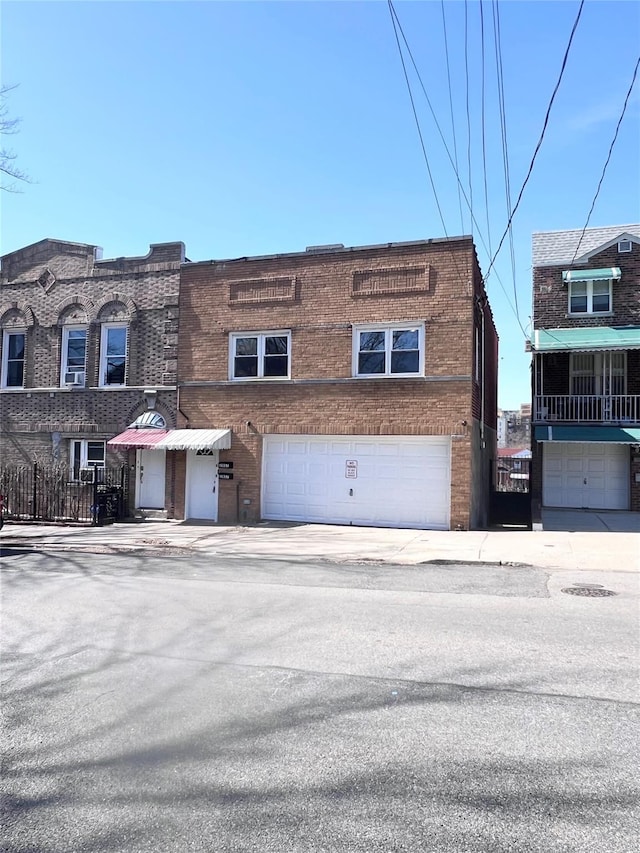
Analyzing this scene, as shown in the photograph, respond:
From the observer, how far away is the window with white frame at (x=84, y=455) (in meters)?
18.7

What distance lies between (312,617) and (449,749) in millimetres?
3288

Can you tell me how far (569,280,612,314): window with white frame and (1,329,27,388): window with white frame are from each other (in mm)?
17848

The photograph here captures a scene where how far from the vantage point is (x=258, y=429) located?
16.9m

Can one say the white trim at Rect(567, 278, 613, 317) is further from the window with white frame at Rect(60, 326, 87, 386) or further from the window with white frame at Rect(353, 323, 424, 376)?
the window with white frame at Rect(60, 326, 87, 386)

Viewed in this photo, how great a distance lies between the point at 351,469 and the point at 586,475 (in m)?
9.10

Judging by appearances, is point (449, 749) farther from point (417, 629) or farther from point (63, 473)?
point (63, 473)

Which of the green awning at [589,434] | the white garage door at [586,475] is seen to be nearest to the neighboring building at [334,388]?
the green awning at [589,434]

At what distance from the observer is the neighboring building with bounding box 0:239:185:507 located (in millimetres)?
18125

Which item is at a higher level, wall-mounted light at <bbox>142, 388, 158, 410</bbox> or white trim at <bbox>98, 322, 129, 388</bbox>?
white trim at <bbox>98, 322, 129, 388</bbox>

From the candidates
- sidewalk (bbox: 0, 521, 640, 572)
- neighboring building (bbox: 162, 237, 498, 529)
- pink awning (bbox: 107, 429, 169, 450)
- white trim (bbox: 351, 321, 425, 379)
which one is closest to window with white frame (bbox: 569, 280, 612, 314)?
neighboring building (bbox: 162, 237, 498, 529)

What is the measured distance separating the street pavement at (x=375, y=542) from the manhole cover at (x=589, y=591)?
1618 millimetres

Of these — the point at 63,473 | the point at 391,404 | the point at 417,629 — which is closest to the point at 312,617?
the point at 417,629

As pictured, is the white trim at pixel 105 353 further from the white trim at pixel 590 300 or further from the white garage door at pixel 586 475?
the white trim at pixel 590 300

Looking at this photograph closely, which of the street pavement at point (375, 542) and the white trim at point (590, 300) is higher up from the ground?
the white trim at point (590, 300)
